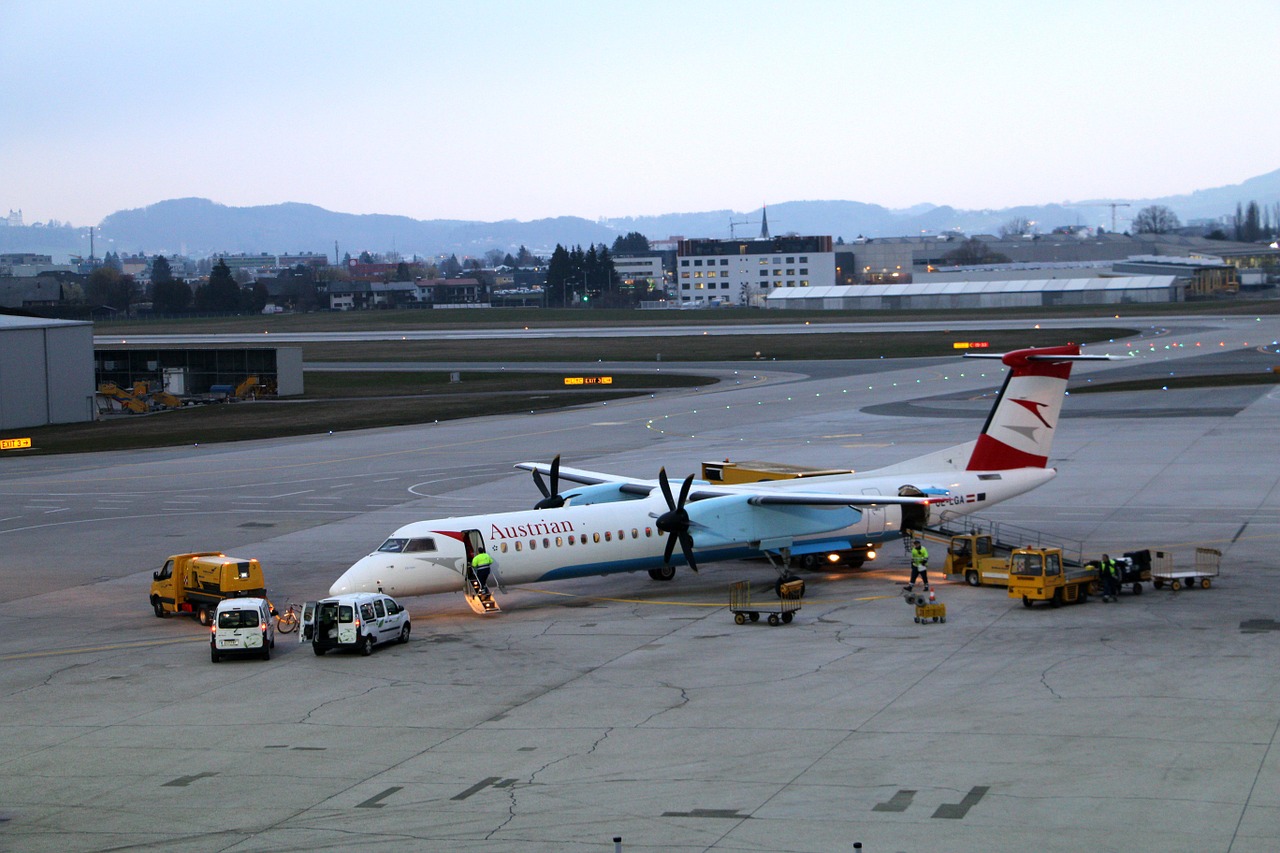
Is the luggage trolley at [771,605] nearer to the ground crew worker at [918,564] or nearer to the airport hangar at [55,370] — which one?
the ground crew worker at [918,564]

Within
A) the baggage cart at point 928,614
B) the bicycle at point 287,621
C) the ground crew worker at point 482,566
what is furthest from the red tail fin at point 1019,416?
the bicycle at point 287,621

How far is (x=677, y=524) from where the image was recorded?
37.2 metres

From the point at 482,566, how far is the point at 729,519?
24.5 ft

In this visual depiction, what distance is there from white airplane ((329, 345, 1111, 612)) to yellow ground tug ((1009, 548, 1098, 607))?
4262 mm

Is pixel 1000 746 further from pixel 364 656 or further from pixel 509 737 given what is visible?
pixel 364 656

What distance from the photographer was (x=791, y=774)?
22078 millimetres

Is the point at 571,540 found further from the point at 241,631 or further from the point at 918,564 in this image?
the point at 918,564

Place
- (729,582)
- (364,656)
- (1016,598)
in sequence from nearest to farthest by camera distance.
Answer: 1. (364,656)
2. (1016,598)
3. (729,582)

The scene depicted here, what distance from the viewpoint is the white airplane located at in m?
36.4

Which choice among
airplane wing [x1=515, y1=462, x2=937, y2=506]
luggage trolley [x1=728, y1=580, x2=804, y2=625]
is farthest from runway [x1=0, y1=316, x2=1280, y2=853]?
airplane wing [x1=515, y1=462, x2=937, y2=506]

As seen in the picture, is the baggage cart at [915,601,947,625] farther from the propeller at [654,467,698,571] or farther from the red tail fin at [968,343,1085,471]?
the red tail fin at [968,343,1085,471]

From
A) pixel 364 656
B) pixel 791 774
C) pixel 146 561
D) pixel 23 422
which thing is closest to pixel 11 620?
pixel 146 561

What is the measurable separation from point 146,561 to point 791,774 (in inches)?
1214

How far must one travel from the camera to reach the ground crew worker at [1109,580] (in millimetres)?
34781
